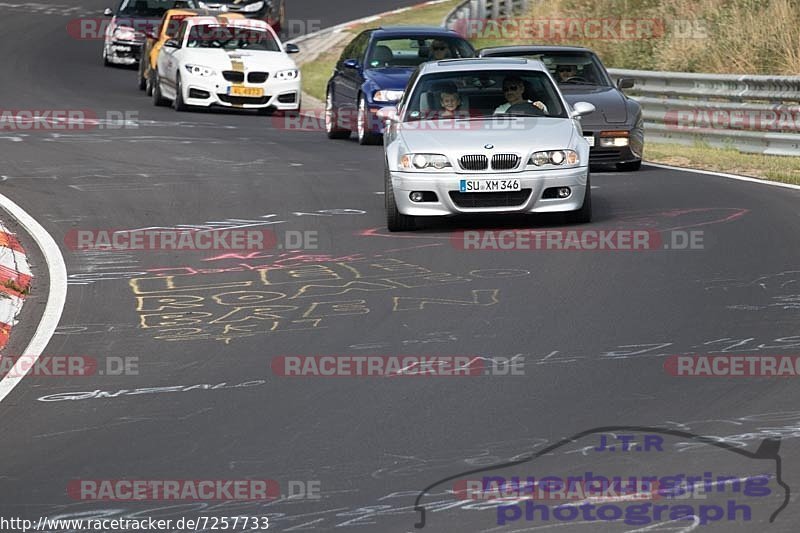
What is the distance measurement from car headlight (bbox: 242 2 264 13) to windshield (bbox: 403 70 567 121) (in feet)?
81.0

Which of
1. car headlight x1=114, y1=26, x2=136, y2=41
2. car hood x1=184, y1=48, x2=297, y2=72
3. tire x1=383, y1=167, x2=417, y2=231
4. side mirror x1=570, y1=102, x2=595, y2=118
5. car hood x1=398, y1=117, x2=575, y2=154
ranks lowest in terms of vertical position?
car headlight x1=114, y1=26, x2=136, y2=41

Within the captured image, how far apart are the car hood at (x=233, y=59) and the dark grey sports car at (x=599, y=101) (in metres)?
6.78

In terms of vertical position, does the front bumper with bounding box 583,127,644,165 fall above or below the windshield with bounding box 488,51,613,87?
below

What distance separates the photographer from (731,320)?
30.9 feet

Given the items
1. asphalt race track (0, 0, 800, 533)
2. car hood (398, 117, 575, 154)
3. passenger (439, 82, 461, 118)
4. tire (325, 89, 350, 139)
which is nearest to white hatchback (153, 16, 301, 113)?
tire (325, 89, 350, 139)

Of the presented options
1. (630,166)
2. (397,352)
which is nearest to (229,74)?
(630,166)

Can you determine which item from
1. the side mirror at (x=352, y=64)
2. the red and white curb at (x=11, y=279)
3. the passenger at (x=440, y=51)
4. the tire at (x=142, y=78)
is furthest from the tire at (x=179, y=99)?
the red and white curb at (x=11, y=279)

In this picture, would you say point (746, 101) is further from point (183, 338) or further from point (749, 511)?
point (749, 511)

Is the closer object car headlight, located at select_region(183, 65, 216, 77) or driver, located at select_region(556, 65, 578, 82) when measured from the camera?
driver, located at select_region(556, 65, 578, 82)

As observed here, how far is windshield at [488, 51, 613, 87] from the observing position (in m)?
19.0

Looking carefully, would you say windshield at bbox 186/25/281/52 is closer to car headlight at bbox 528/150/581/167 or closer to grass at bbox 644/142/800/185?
grass at bbox 644/142/800/185

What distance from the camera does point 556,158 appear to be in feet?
43.7

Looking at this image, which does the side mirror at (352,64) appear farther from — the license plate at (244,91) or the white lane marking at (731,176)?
the white lane marking at (731,176)

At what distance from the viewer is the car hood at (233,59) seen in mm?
25234
